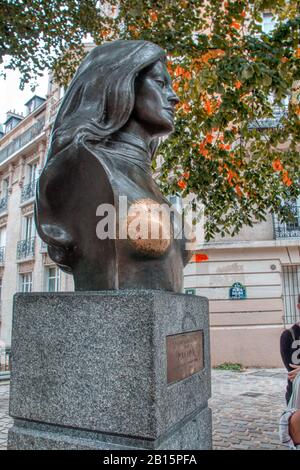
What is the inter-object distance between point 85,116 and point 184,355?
159cm

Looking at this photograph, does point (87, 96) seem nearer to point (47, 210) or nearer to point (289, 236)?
point (47, 210)

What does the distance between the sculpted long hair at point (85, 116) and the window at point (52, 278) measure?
1706cm

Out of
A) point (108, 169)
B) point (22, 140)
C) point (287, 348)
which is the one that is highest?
point (22, 140)

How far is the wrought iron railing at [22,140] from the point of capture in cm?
2300

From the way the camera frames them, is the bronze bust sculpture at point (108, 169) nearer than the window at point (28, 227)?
Yes

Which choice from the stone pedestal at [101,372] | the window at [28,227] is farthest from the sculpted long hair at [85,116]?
the window at [28,227]

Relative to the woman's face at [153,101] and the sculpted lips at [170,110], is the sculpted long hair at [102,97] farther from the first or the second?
the sculpted lips at [170,110]

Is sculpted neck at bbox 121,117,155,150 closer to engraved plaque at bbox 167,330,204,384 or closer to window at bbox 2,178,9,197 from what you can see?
engraved plaque at bbox 167,330,204,384

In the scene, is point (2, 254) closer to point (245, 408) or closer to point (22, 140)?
point (22, 140)

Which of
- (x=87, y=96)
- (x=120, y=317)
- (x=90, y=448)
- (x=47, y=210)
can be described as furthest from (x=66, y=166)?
(x=90, y=448)

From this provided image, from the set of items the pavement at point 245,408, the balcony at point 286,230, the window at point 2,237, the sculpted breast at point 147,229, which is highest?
the window at point 2,237

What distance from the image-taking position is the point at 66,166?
7.96ft

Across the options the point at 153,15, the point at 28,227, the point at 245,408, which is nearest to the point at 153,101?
the point at 153,15

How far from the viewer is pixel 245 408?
7.11 metres
